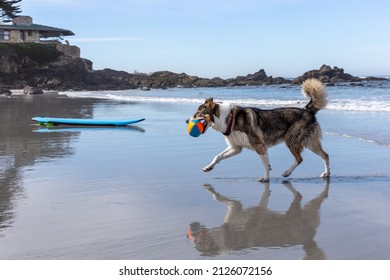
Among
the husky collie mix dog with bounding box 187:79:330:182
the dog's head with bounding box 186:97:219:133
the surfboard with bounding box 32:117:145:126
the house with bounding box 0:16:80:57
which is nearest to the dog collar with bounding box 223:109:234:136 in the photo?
the husky collie mix dog with bounding box 187:79:330:182

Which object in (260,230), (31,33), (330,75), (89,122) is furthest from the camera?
(330,75)

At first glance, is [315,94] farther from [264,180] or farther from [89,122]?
[89,122]

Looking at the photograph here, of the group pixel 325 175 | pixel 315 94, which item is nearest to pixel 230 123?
pixel 315 94

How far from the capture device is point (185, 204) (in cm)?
610

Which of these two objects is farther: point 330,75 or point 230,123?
point 330,75

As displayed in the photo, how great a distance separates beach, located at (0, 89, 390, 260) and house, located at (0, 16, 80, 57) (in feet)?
223

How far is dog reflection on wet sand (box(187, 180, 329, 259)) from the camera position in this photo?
4480 mm

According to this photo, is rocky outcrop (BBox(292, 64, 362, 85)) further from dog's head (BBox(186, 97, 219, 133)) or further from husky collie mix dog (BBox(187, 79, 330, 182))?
dog's head (BBox(186, 97, 219, 133))

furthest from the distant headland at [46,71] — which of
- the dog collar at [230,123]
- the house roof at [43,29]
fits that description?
the dog collar at [230,123]

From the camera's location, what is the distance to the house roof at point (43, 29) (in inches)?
2881

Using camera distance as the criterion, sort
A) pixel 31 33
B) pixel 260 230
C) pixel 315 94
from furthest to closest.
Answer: pixel 31 33, pixel 315 94, pixel 260 230

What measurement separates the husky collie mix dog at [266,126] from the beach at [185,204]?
0.42m

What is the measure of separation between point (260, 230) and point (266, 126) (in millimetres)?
3121

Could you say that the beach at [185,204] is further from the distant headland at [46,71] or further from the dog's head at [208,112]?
the distant headland at [46,71]
